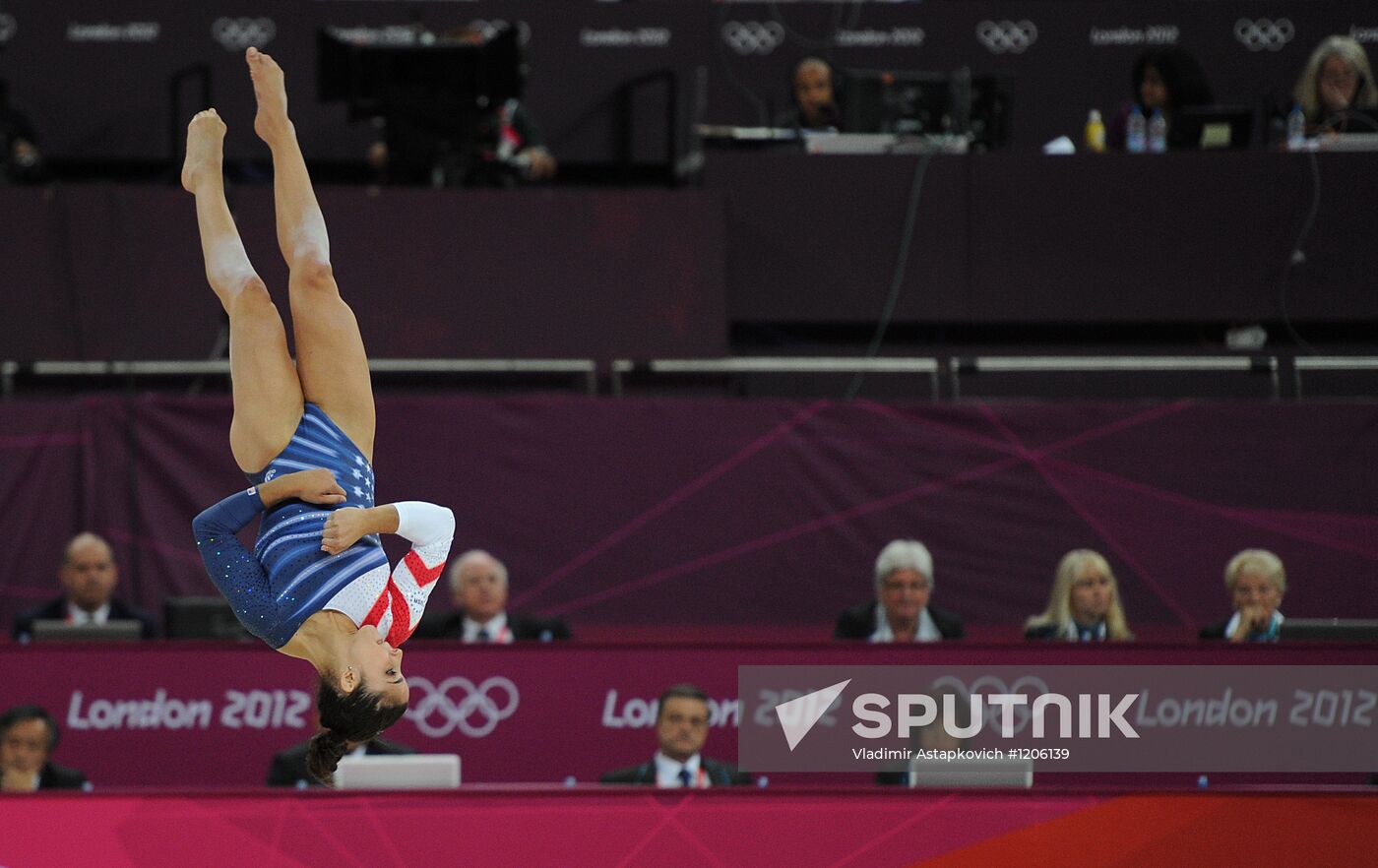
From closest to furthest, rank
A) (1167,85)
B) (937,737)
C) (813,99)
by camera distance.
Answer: (937,737), (1167,85), (813,99)

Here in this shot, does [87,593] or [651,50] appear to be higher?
[651,50]

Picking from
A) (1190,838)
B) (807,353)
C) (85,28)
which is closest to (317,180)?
(85,28)

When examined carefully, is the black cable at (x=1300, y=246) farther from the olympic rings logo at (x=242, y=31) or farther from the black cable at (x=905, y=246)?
the olympic rings logo at (x=242, y=31)

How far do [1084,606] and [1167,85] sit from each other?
3.54 meters

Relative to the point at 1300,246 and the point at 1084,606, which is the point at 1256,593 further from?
the point at 1300,246

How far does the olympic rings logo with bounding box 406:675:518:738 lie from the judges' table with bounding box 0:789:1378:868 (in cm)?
176

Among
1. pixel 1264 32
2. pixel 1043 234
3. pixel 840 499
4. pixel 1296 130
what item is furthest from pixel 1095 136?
pixel 840 499

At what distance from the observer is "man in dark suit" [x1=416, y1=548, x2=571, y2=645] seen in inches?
293

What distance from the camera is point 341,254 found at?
8.74m

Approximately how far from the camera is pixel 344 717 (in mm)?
4836

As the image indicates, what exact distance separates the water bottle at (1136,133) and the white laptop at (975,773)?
4.85 meters

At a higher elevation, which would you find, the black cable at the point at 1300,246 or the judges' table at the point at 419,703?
the black cable at the point at 1300,246

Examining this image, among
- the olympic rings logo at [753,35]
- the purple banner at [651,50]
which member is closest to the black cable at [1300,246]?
the purple banner at [651,50]

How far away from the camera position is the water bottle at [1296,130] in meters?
9.31
